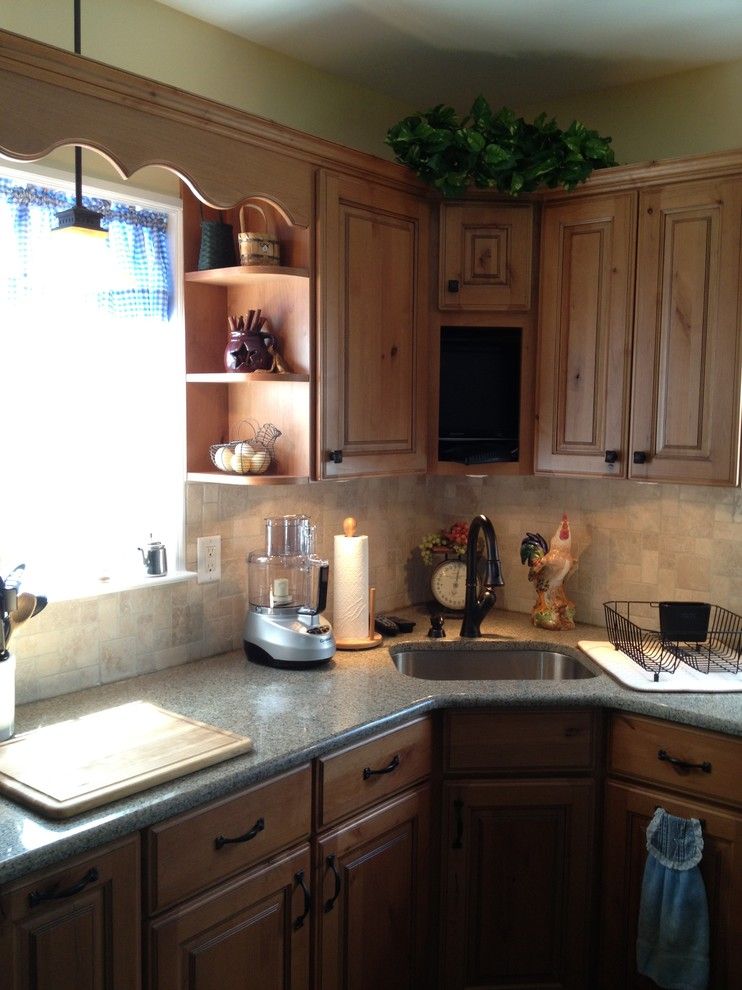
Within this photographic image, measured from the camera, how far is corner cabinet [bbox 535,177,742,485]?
2443 mm

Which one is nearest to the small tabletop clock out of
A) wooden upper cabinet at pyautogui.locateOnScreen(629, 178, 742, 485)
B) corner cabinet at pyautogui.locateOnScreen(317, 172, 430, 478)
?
corner cabinet at pyautogui.locateOnScreen(317, 172, 430, 478)

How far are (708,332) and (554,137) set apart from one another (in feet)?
2.35

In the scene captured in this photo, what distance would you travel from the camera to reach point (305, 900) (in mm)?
1980

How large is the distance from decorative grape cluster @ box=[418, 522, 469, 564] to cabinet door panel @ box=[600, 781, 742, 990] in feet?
3.26

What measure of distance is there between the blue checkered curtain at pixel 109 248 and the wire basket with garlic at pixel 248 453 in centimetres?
39

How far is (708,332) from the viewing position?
2465 millimetres

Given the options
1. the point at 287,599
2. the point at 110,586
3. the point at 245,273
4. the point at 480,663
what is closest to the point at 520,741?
the point at 480,663

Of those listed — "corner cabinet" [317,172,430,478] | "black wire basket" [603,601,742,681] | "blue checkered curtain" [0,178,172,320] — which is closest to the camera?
"blue checkered curtain" [0,178,172,320]

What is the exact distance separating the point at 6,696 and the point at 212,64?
5.71ft

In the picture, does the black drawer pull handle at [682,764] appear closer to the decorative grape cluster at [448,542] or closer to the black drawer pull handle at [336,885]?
the black drawer pull handle at [336,885]

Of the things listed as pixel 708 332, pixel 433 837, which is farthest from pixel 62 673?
pixel 708 332

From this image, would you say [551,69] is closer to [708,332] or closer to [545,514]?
[708,332]

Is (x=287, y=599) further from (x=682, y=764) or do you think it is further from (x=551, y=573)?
(x=682, y=764)

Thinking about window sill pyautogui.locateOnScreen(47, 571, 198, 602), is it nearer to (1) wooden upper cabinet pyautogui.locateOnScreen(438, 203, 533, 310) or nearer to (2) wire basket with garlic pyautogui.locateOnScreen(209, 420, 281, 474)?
(2) wire basket with garlic pyautogui.locateOnScreen(209, 420, 281, 474)
